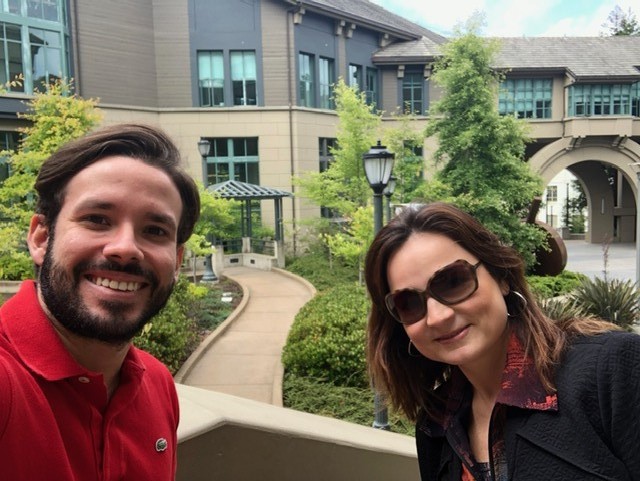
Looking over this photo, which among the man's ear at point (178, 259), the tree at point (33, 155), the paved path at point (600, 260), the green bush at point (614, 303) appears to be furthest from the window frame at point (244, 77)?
the man's ear at point (178, 259)

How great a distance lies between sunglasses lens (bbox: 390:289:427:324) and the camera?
1.92m

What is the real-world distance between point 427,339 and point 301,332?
7661 mm

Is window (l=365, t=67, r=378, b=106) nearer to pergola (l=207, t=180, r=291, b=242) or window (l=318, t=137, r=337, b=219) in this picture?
window (l=318, t=137, r=337, b=219)

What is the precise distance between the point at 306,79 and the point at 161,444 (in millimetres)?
27382

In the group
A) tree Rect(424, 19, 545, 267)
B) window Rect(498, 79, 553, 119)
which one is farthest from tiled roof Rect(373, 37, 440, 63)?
tree Rect(424, 19, 545, 267)

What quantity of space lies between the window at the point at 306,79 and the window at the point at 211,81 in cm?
400

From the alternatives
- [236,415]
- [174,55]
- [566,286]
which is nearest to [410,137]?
[566,286]

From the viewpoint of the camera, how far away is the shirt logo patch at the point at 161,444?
166 cm

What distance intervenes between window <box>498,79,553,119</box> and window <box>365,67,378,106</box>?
7799mm

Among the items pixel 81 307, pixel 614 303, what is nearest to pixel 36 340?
pixel 81 307

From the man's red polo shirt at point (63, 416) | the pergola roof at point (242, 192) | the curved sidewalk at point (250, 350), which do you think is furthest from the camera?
the pergola roof at point (242, 192)

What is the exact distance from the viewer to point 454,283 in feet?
6.19

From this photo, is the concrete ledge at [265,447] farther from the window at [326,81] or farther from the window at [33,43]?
the window at [326,81]

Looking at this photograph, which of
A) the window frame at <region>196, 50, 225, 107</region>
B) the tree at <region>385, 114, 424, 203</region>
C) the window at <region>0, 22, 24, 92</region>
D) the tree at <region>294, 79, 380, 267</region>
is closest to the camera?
the tree at <region>385, 114, 424, 203</region>
